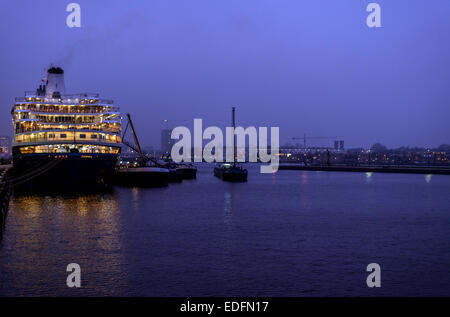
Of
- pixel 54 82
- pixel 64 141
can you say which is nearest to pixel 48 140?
pixel 64 141

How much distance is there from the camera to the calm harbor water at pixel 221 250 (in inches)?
739

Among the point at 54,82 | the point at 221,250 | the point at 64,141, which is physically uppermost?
the point at 54,82

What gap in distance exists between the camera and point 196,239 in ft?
95.0

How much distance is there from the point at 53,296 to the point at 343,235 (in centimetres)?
1944

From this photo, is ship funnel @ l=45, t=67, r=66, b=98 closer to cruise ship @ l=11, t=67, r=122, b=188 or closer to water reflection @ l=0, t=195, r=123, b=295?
cruise ship @ l=11, t=67, r=122, b=188

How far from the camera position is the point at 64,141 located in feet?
212

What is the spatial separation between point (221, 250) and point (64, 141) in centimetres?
4487

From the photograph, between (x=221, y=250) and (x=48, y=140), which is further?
(x=48, y=140)

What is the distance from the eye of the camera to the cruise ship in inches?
2477

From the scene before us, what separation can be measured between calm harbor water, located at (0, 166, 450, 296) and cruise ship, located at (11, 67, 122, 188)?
18.6 meters

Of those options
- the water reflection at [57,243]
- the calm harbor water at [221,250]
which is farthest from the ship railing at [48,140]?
the calm harbor water at [221,250]

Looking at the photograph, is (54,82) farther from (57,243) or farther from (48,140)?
(57,243)
